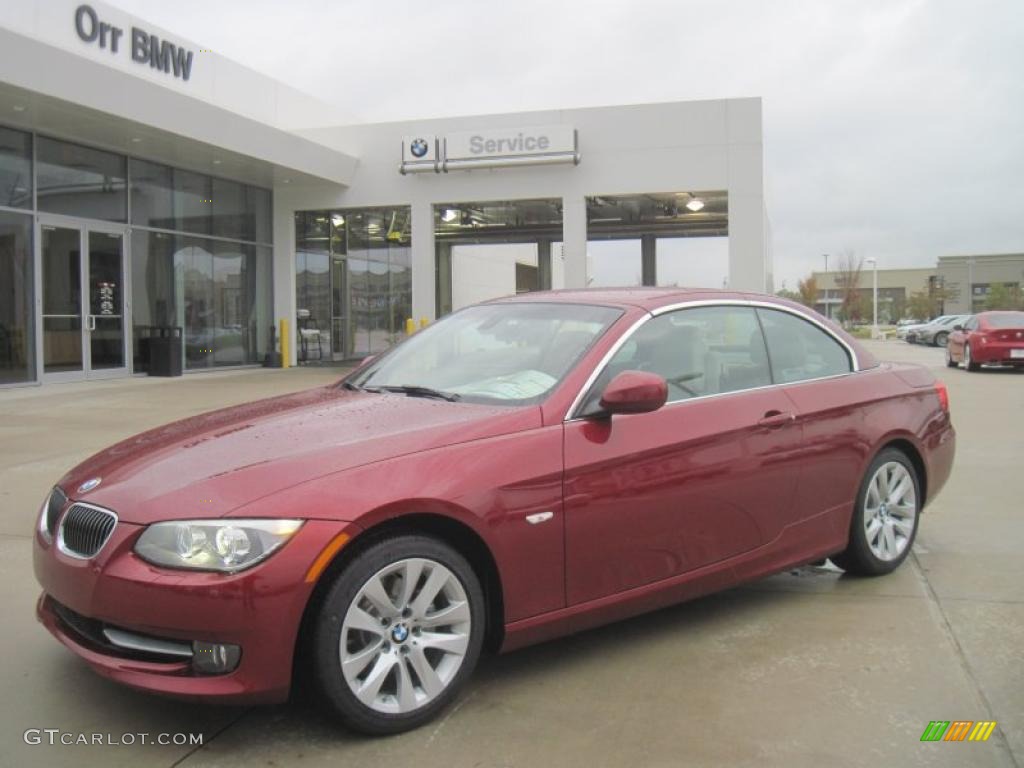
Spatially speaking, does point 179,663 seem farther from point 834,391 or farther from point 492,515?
point 834,391

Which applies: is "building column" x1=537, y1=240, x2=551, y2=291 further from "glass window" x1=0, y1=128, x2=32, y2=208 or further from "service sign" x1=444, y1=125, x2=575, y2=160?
"glass window" x1=0, y1=128, x2=32, y2=208

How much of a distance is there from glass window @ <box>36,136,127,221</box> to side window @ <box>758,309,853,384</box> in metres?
14.1

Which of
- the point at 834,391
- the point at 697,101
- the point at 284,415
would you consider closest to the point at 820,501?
the point at 834,391

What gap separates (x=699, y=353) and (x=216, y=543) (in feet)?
7.50

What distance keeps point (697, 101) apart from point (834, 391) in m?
15.7

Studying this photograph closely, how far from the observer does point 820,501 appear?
423cm

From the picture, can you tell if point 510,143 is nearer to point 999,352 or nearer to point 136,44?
point 136,44

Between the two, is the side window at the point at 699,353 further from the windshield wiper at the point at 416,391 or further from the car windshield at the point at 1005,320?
the car windshield at the point at 1005,320

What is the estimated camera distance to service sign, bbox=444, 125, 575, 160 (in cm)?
1928

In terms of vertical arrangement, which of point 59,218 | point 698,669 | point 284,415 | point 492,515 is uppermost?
point 59,218

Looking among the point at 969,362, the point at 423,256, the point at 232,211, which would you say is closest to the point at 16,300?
the point at 232,211

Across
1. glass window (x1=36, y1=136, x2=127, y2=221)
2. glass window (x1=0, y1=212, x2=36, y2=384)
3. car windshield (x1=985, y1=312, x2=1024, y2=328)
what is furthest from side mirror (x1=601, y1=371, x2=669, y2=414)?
car windshield (x1=985, y1=312, x2=1024, y2=328)

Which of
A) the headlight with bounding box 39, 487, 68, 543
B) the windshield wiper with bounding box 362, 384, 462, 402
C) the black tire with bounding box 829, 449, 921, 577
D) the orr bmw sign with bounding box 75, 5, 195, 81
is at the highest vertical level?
the orr bmw sign with bounding box 75, 5, 195, 81

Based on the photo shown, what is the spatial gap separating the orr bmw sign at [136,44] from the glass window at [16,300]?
11.3 ft
